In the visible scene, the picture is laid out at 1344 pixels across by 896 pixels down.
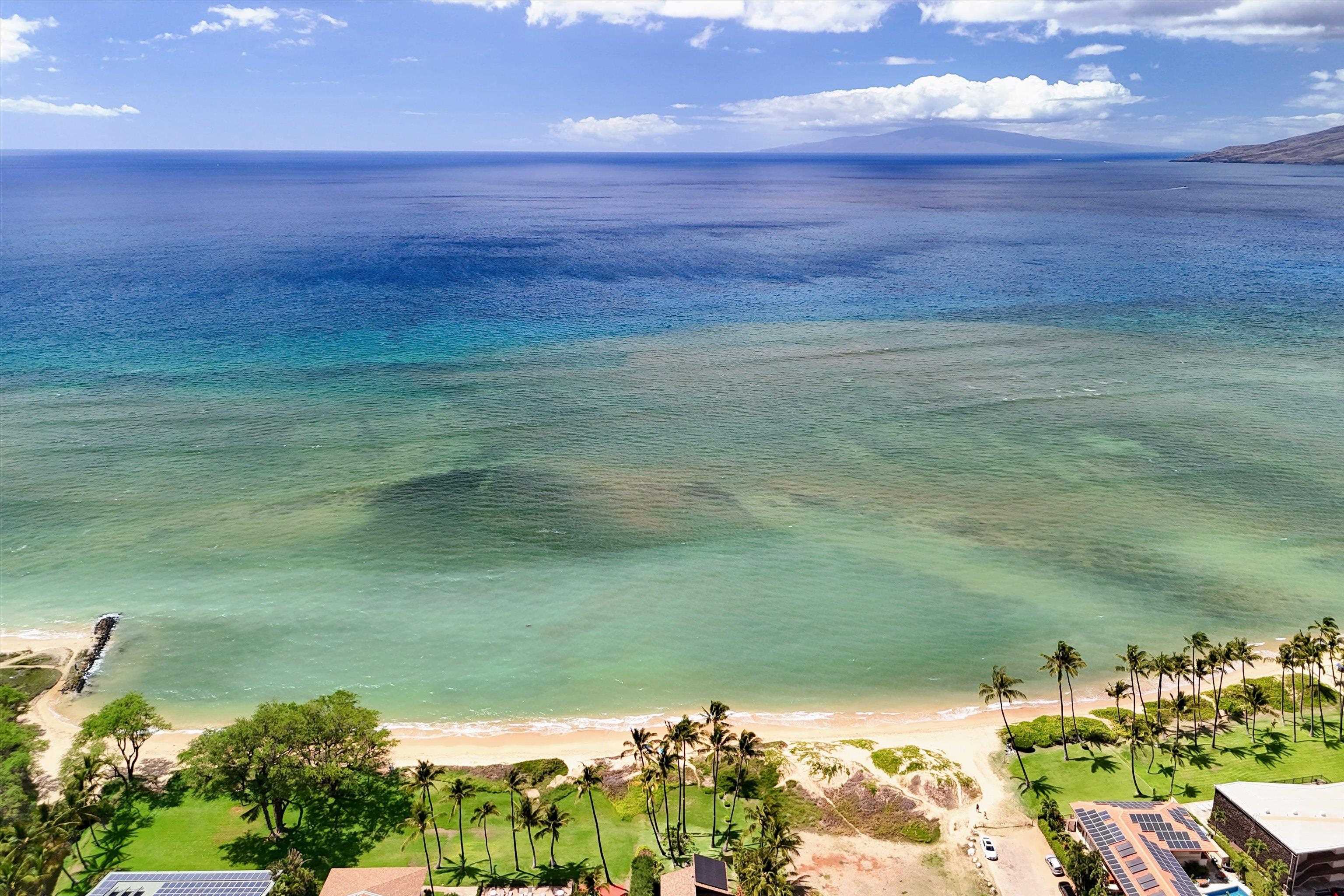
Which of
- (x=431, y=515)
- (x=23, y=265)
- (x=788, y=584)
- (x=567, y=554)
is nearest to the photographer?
(x=788, y=584)

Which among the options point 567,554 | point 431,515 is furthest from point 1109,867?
point 431,515

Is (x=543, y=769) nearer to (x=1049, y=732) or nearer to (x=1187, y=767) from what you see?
(x=1049, y=732)

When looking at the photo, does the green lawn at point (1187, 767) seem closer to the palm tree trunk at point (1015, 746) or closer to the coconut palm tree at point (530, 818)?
the palm tree trunk at point (1015, 746)

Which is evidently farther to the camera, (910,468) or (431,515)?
(910,468)

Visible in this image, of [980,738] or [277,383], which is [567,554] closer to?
[980,738]

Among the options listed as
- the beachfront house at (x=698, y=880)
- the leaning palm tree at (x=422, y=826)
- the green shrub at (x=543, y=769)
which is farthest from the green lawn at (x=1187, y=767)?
the leaning palm tree at (x=422, y=826)

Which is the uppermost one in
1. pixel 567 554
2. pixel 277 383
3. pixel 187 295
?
pixel 187 295

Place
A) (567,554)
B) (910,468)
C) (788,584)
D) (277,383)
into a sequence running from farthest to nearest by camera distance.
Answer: (277,383) < (910,468) < (567,554) < (788,584)

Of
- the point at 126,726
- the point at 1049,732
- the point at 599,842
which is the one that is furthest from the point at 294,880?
the point at 1049,732
